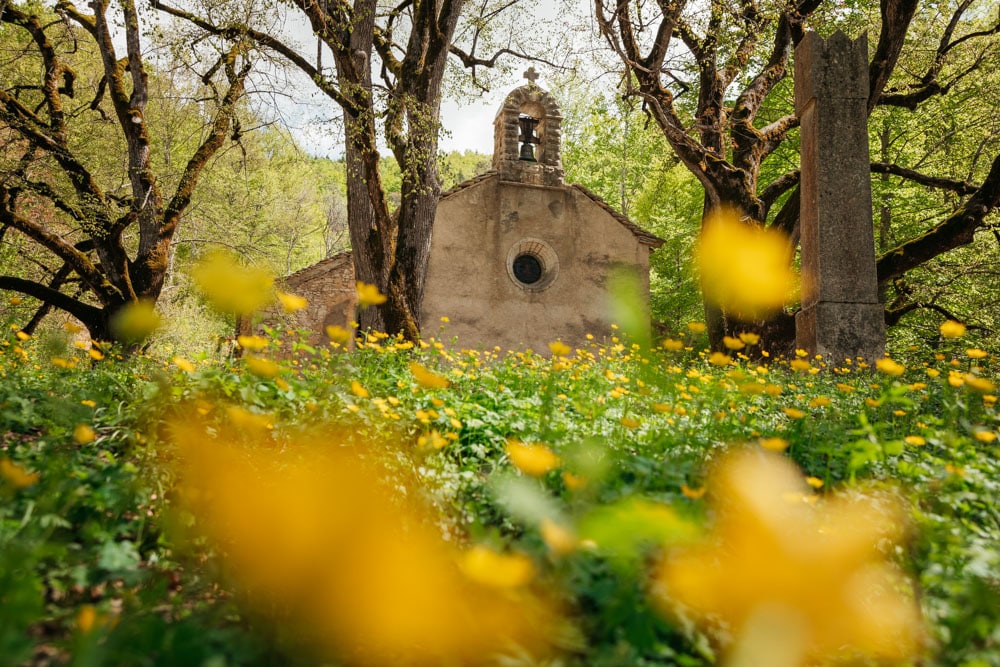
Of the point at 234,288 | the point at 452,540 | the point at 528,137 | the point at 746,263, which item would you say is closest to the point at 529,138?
the point at 528,137

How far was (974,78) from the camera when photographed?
1426 cm

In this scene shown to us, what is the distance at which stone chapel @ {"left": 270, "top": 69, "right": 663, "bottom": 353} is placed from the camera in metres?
15.4

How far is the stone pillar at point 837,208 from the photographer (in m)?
7.05

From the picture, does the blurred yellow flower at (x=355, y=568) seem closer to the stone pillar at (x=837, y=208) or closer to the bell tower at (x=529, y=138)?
the stone pillar at (x=837, y=208)

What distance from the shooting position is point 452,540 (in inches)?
97.8

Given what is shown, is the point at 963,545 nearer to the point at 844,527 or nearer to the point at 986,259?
the point at 844,527

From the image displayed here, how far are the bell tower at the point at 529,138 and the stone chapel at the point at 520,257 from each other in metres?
0.03

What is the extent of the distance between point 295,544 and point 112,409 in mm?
1960

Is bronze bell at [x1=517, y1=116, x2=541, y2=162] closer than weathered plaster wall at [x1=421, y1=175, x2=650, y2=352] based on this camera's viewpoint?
No

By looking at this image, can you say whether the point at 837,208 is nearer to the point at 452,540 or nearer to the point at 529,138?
the point at 452,540

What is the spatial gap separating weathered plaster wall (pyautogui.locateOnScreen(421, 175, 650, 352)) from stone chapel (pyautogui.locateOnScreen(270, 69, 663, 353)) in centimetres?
3

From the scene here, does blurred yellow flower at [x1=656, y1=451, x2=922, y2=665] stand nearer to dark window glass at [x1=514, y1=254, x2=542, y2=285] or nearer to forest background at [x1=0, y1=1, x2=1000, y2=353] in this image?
forest background at [x1=0, y1=1, x2=1000, y2=353]

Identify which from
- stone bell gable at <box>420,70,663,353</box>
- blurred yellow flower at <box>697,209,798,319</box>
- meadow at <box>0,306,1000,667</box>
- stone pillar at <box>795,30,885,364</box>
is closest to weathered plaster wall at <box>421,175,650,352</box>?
stone bell gable at <box>420,70,663,353</box>

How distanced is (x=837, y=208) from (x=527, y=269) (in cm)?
961
